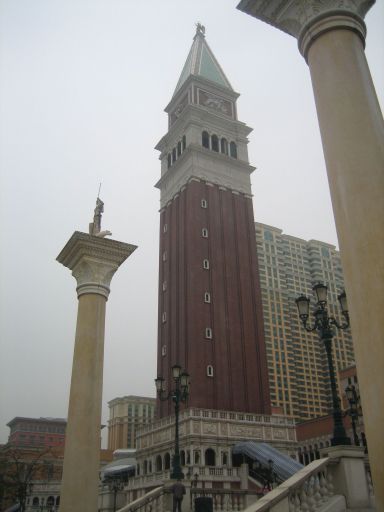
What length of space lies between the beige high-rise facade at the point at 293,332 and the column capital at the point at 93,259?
286ft

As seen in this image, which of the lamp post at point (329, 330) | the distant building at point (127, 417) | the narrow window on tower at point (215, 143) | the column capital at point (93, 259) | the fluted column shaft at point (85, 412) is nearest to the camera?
the lamp post at point (329, 330)

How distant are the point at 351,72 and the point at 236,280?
42.8m

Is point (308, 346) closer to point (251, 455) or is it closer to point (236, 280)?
point (236, 280)

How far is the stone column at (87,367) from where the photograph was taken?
36.8 feet

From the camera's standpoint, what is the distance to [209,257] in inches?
1919

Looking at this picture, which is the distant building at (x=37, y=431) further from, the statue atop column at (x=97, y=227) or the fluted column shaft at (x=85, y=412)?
the fluted column shaft at (x=85, y=412)

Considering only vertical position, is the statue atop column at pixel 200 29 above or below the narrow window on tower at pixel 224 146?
above

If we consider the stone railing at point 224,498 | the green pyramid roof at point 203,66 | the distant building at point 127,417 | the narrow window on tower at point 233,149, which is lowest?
the stone railing at point 224,498

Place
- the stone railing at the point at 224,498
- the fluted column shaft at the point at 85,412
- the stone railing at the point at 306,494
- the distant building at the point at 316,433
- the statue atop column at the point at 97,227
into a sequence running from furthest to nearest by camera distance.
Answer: the distant building at the point at 316,433 < the stone railing at the point at 224,498 < the statue atop column at the point at 97,227 < the fluted column shaft at the point at 85,412 < the stone railing at the point at 306,494

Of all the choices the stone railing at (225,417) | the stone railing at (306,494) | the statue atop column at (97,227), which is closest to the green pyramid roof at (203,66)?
the stone railing at (225,417)

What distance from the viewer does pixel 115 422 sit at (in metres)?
124

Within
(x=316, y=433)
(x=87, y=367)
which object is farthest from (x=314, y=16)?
(x=316, y=433)

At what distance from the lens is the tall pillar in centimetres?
548

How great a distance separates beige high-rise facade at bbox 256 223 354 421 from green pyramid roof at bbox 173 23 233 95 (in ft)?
145
